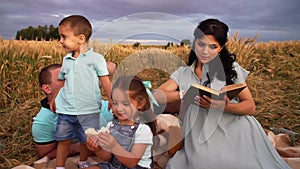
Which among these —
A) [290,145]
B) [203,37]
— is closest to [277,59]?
[290,145]

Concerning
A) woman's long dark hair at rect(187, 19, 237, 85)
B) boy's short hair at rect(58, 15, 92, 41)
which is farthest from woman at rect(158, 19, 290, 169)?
boy's short hair at rect(58, 15, 92, 41)

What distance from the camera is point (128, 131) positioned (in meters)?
2.32

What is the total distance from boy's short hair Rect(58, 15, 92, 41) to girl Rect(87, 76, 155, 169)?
1.78 ft

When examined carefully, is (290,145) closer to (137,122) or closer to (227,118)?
(227,118)

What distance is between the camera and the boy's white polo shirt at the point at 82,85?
2.56m

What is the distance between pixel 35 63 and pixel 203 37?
9.52 ft

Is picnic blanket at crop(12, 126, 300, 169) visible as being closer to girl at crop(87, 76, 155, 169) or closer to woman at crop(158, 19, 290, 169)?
woman at crop(158, 19, 290, 169)

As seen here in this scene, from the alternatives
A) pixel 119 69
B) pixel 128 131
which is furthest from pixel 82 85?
pixel 128 131

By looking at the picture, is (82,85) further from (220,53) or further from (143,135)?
(220,53)

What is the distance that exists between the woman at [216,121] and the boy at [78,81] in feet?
1.44

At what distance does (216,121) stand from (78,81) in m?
0.88

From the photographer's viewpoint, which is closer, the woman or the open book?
the open book

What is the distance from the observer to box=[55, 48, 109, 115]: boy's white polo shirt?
256 centimetres

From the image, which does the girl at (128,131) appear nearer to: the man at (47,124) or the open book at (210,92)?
the open book at (210,92)
